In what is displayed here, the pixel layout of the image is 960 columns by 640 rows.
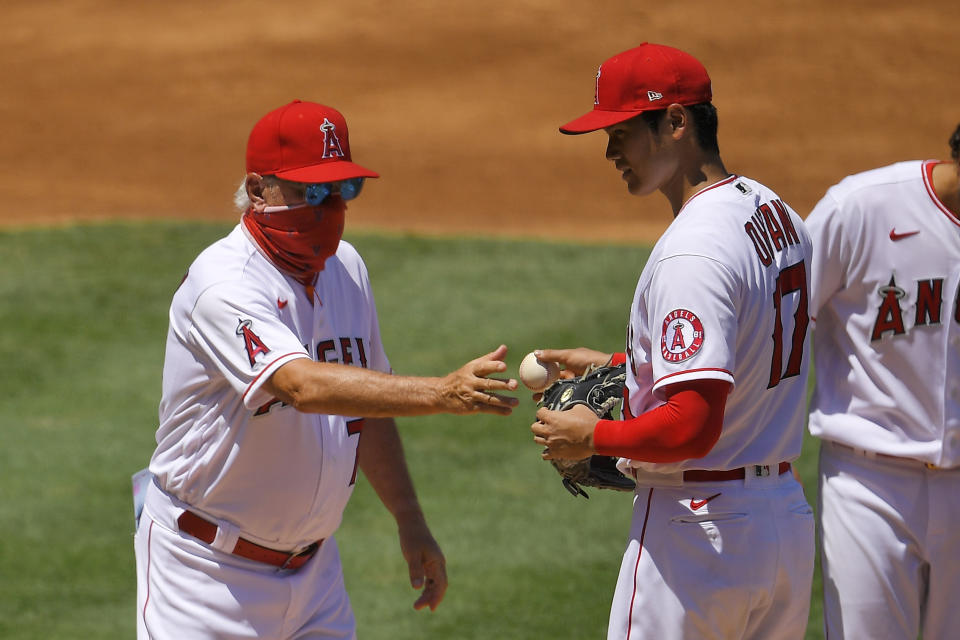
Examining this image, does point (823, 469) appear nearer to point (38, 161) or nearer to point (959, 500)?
point (959, 500)

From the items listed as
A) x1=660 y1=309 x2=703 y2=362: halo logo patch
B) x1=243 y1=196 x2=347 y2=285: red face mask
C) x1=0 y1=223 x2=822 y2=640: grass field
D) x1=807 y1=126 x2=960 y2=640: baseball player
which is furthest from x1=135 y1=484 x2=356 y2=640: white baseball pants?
x1=0 y1=223 x2=822 y2=640: grass field

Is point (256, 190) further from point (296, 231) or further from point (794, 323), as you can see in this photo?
point (794, 323)

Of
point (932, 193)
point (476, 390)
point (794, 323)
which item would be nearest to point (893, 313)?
point (932, 193)

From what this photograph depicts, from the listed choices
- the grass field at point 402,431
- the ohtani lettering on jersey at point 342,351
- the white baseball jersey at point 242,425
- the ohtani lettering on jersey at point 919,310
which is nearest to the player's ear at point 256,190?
the white baseball jersey at point 242,425

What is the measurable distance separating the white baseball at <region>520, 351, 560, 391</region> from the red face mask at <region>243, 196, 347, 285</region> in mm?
720

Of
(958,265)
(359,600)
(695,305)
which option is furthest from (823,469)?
(359,600)

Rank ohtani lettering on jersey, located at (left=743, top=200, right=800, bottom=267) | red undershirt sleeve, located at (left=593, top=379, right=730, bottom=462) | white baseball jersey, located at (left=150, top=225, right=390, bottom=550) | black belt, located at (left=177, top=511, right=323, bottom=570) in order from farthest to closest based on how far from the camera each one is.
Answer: black belt, located at (left=177, top=511, right=323, bottom=570), white baseball jersey, located at (left=150, top=225, right=390, bottom=550), ohtani lettering on jersey, located at (left=743, top=200, right=800, bottom=267), red undershirt sleeve, located at (left=593, top=379, right=730, bottom=462)

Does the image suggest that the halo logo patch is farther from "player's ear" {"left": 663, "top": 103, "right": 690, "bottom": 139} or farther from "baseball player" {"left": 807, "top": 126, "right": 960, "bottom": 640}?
"baseball player" {"left": 807, "top": 126, "right": 960, "bottom": 640}

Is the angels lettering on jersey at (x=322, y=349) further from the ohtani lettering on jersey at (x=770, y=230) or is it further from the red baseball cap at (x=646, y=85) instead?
the ohtani lettering on jersey at (x=770, y=230)

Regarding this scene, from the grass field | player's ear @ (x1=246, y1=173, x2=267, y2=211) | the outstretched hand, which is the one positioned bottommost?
the grass field

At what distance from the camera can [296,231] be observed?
3867mm

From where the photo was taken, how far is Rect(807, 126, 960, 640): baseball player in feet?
13.2

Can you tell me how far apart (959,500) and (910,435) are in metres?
0.26

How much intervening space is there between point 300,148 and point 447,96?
1678cm
